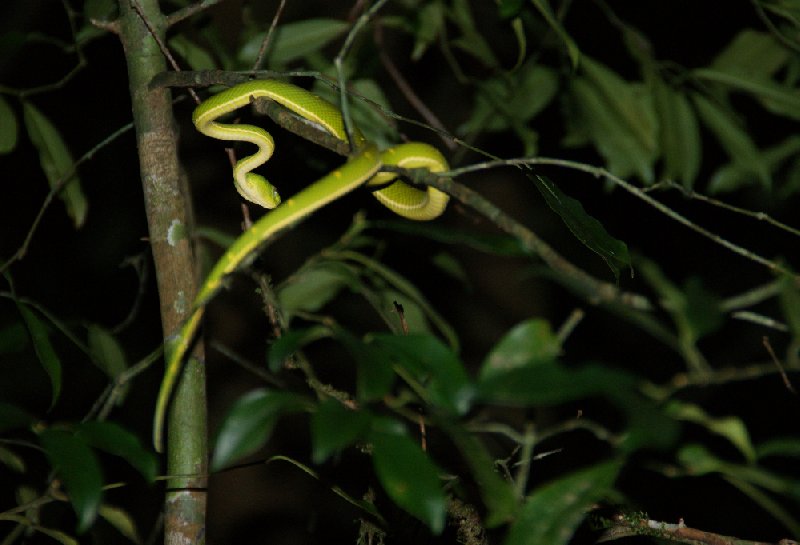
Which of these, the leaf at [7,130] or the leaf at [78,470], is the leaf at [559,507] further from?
the leaf at [7,130]

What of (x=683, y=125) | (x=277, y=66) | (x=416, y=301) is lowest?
(x=416, y=301)

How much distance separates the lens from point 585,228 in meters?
1.01

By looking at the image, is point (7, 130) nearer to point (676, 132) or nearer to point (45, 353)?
point (45, 353)

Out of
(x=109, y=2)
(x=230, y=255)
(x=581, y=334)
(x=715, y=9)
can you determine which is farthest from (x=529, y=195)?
(x=230, y=255)

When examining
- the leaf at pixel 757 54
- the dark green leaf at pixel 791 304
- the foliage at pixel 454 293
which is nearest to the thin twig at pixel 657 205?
the foliage at pixel 454 293

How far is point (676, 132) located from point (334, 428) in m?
1.60

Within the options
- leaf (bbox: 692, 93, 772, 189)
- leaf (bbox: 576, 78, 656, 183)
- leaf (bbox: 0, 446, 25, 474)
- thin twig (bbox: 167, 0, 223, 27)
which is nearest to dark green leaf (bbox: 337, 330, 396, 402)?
thin twig (bbox: 167, 0, 223, 27)

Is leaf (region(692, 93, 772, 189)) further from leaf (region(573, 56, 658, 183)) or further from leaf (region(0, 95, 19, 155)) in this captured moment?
leaf (region(0, 95, 19, 155))

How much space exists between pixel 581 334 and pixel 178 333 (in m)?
2.74

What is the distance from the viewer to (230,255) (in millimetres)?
1079

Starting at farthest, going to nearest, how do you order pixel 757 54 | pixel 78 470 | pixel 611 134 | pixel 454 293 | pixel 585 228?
pixel 454 293 < pixel 757 54 < pixel 611 134 < pixel 585 228 < pixel 78 470

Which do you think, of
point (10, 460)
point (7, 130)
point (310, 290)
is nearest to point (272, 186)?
point (310, 290)

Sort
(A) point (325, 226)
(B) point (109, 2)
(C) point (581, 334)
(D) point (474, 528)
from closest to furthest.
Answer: (D) point (474, 528), (B) point (109, 2), (A) point (325, 226), (C) point (581, 334)

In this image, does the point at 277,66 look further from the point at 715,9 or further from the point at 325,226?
the point at 715,9
